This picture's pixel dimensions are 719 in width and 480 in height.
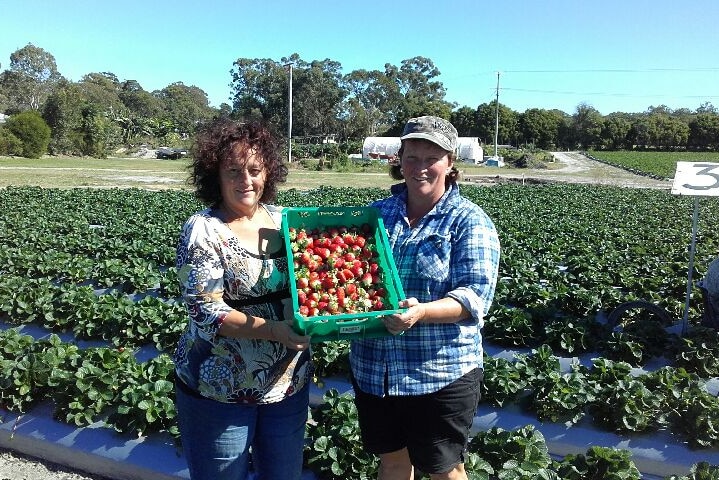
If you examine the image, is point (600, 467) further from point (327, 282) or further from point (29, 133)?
point (29, 133)

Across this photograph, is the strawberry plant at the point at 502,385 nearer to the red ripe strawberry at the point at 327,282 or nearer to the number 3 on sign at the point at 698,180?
the red ripe strawberry at the point at 327,282

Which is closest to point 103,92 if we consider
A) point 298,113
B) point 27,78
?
point 27,78

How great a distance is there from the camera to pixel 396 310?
202cm

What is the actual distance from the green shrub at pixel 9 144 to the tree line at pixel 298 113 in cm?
7

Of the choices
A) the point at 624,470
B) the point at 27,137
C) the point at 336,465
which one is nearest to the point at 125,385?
the point at 336,465

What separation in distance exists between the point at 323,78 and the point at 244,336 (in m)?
63.1

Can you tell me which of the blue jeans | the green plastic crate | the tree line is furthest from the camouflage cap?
the tree line

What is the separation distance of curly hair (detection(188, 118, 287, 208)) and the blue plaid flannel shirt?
648 mm

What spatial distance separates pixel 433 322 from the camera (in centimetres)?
213

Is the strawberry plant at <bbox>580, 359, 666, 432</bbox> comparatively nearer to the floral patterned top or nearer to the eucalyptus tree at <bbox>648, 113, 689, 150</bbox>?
the floral patterned top

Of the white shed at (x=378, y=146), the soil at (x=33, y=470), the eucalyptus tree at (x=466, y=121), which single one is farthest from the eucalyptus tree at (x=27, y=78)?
the soil at (x=33, y=470)

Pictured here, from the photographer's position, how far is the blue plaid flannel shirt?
221cm

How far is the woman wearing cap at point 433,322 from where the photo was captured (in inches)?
86.9

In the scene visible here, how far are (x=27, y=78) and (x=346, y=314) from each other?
8603 cm
